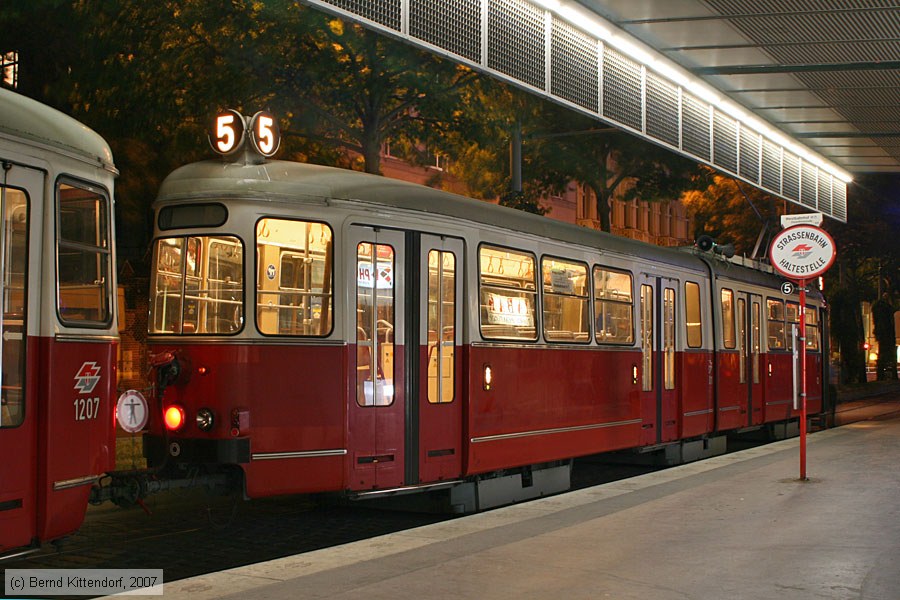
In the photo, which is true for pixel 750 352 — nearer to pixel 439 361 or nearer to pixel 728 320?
pixel 728 320

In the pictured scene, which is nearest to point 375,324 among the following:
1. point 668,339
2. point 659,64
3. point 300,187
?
point 300,187

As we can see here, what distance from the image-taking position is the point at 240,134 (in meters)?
10.6

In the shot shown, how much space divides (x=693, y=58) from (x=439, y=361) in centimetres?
480

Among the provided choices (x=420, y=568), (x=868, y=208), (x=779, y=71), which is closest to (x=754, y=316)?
(x=779, y=71)

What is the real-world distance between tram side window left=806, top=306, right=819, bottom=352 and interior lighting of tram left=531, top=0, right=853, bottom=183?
6.24 metres

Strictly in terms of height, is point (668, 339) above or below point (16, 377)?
above

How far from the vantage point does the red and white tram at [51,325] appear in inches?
278

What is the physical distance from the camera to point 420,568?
7891 mm

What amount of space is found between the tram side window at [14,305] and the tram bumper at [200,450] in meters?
2.83

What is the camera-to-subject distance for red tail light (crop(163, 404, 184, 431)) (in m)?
10.0

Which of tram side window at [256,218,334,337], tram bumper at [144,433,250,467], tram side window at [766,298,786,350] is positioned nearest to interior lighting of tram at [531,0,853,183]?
tram side window at [256,218,334,337]

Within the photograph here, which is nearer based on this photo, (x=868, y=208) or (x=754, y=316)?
(x=754, y=316)

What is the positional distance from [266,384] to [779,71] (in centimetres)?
733

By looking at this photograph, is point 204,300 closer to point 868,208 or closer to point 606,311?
point 606,311
